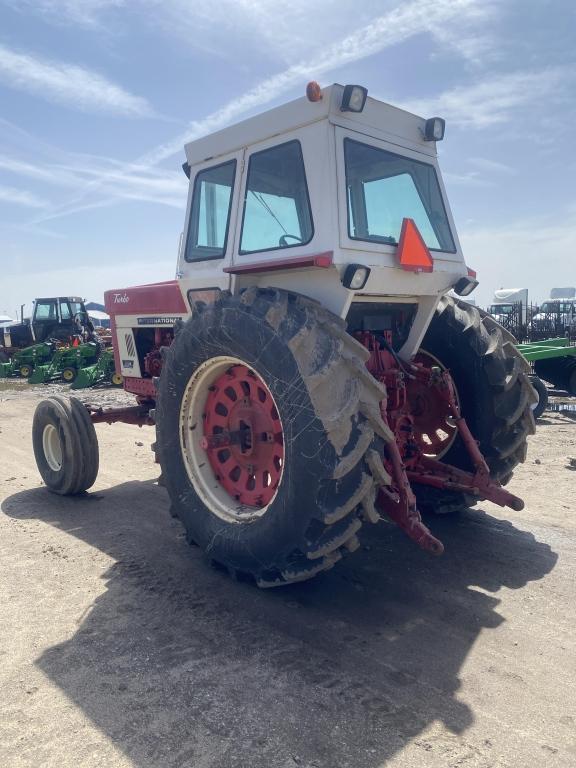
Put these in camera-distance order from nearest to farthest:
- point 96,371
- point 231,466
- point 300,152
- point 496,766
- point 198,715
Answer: point 496,766
point 198,715
point 300,152
point 231,466
point 96,371

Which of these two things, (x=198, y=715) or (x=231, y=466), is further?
(x=231, y=466)

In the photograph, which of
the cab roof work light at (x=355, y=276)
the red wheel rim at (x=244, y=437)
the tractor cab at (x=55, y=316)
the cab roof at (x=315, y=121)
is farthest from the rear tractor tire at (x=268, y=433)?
the tractor cab at (x=55, y=316)

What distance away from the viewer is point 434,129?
4145mm

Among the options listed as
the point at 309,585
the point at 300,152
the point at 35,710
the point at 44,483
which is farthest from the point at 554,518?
the point at 44,483

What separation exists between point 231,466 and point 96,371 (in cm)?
1272

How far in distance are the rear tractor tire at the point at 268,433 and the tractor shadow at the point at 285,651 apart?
350mm

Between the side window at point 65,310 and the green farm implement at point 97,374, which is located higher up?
the side window at point 65,310

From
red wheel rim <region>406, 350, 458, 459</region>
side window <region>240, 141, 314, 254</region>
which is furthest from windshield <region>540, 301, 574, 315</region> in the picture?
side window <region>240, 141, 314, 254</region>

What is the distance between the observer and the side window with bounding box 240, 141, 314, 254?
366 centimetres

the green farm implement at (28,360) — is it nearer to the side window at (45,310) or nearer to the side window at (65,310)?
the side window at (65,310)

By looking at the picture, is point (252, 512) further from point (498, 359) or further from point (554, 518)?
point (554, 518)

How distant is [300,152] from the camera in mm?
3662

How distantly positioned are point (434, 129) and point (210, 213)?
1.61m

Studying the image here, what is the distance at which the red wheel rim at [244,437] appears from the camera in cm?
372
